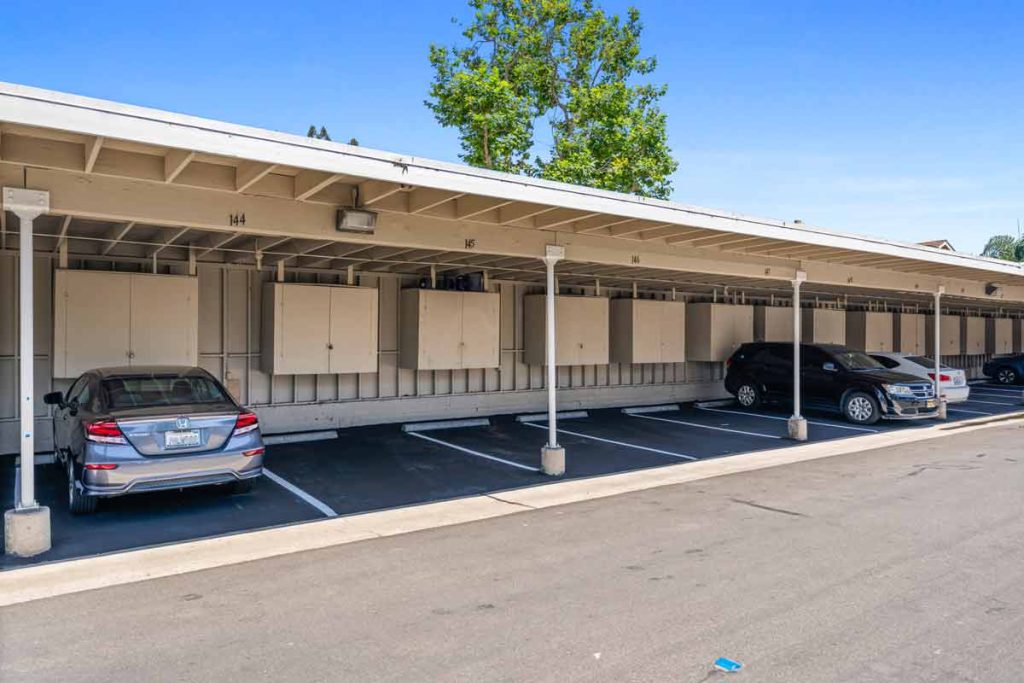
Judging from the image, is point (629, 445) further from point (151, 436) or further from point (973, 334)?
point (973, 334)

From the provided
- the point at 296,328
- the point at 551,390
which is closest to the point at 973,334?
the point at 551,390

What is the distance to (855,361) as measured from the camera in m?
15.0

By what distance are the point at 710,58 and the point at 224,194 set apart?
23.5 meters

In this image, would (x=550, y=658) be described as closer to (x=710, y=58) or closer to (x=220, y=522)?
(x=220, y=522)

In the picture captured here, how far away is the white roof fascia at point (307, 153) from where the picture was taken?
15.3 feet

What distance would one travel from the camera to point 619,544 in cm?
600

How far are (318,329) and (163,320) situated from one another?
2.32m

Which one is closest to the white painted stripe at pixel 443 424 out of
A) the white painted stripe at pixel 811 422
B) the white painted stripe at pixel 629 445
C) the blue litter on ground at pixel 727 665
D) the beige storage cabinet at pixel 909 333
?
the white painted stripe at pixel 629 445

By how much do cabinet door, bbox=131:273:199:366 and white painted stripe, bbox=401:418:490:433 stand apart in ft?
12.2

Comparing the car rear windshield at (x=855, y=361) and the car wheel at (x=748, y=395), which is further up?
the car rear windshield at (x=855, y=361)

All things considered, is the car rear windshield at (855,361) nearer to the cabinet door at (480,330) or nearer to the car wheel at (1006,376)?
the cabinet door at (480,330)

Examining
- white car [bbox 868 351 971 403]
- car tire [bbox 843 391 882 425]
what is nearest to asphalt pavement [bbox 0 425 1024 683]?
car tire [bbox 843 391 882 425]

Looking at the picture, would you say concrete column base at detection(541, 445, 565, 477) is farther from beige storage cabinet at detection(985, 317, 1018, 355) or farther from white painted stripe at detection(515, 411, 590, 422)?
beige storage cabinet at detection(985, 317, 1018, 355)


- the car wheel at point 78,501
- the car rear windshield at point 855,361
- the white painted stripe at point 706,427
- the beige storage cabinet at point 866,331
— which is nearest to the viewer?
the car wheel at point 78,501
